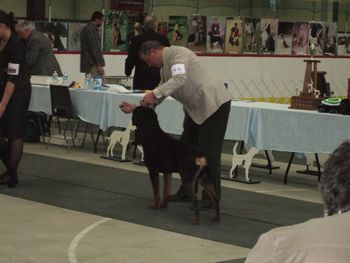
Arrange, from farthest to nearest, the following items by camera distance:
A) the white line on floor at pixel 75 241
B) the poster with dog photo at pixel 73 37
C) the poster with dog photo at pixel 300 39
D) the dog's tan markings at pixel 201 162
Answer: the poster with dog photo at pixel 300 39, the poster with dog photo at pixel 73 37, the dog's tan markings at pixel 201 162, the white line on floor at pixel 75 241

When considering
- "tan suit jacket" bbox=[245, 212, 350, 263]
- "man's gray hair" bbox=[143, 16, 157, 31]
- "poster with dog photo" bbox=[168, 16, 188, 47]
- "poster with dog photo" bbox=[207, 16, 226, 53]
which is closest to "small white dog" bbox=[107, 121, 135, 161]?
"man's gray hair" bbox=[143, 16, 157, 31]

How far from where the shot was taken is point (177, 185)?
26.3 ft

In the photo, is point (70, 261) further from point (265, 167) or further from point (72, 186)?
point (265, 167)

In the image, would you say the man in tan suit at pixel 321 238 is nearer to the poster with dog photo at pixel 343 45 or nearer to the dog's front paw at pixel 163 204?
the dog's front paw at pixel 163 204


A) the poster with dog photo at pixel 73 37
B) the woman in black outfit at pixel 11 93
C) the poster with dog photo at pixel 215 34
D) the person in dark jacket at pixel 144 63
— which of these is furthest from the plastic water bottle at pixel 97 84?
the poster with dog photo at pixel 215 34

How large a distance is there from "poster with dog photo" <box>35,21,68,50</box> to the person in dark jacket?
4056mm

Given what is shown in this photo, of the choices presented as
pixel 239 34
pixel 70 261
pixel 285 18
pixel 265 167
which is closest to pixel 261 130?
pixel 265 167

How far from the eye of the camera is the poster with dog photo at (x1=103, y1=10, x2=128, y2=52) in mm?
14602

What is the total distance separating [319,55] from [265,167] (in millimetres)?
8285

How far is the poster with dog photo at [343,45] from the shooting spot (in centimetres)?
1788

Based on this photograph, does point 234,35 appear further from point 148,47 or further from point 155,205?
point 148,47

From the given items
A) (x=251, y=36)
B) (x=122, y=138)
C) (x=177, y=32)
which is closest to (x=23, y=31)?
(x=122, y=138)

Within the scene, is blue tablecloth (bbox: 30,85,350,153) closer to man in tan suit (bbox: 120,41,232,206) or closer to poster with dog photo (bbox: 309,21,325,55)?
man in tan suit (bbox: 120,41,232,206)

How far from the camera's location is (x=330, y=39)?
57.0 feet
